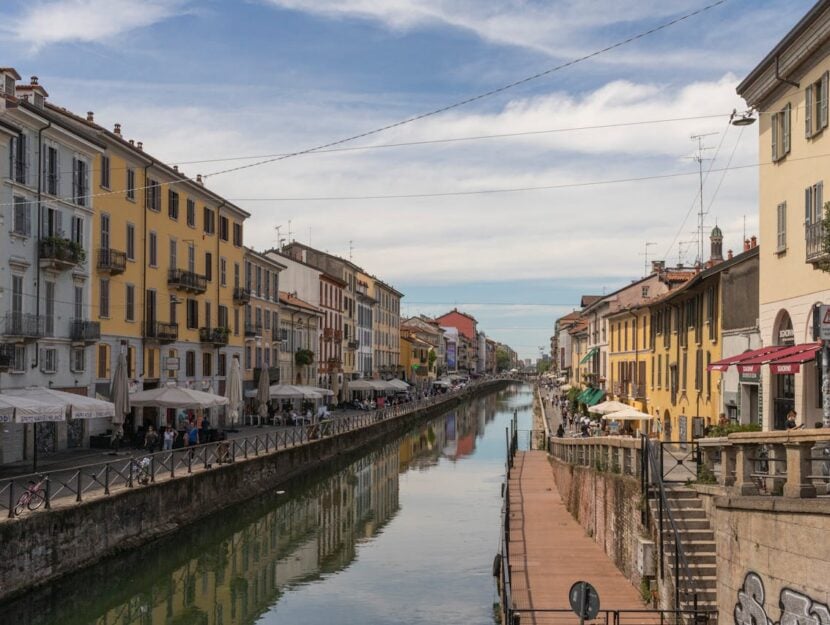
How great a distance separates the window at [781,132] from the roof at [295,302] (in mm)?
42890

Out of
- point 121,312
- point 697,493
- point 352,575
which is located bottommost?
point 352,575

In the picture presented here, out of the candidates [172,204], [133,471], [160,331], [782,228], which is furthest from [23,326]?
[782,228]

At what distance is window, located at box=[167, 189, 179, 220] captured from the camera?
4138 centimetres

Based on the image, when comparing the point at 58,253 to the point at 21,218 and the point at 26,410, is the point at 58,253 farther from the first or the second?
the point at 26,410

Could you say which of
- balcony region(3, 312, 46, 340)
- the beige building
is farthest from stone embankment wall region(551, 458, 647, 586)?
balcony region(3, 312, 46, 340)

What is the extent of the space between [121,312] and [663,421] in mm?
22870

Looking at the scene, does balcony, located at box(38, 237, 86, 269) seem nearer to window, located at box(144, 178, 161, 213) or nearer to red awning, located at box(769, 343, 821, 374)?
window, located at box(144, 178, 161, 213)

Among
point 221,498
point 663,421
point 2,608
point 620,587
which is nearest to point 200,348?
point 221,498

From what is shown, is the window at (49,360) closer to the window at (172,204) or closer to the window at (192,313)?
the window at (172,204)

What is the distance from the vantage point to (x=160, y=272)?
40312 millimetres

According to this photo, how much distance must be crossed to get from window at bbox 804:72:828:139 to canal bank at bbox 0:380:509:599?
56.7 ft

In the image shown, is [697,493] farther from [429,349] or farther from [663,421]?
[429,349]

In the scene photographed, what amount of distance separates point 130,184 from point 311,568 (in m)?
20.1

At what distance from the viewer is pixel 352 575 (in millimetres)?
22469
